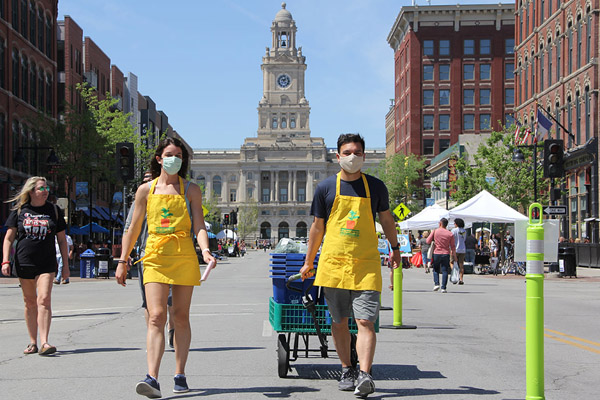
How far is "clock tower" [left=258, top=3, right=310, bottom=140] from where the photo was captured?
175250 millimetres

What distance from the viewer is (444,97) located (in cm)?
9231

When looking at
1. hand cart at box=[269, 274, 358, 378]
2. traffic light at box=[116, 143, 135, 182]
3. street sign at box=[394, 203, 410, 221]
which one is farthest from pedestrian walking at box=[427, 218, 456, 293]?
street sign at box=[394, 203, 410, 221]

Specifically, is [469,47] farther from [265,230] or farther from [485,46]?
[265,230]

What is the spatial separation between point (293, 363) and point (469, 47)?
3444 inches

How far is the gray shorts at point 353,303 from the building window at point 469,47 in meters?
88.5

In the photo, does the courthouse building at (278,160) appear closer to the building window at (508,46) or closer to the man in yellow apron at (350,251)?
the building window at (508,46)

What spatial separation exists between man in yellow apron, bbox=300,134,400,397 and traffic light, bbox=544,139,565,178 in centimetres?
1607

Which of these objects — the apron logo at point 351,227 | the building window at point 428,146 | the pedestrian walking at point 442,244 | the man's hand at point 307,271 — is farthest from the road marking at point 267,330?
the building window at point 428,146

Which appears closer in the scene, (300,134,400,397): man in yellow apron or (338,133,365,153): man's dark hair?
(300,134,400,397): man in yellow apron

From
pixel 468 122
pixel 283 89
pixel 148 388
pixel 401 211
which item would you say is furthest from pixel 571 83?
pixel 283 89

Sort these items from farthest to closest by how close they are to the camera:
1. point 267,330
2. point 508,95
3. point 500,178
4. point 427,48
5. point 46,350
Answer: point 508,95
point 427,48
point 500,178
point 267,330
point 46,350

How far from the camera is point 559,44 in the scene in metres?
48.6

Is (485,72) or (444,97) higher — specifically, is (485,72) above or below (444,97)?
above

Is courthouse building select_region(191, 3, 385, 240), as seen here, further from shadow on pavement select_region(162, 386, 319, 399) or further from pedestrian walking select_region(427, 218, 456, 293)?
shadow on pavement select_region(162, 386, 319, 399)
